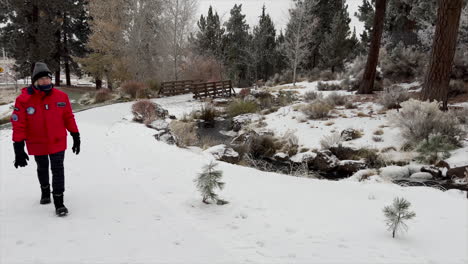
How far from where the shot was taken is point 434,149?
749cm

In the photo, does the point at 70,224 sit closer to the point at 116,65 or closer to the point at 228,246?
the point at 228,246

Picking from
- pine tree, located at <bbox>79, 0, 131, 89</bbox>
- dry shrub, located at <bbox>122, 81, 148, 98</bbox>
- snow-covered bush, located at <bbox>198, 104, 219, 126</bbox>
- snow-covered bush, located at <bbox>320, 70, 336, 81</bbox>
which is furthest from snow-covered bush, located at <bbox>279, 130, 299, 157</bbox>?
pine tree, located at <bbox>79, 0, 131, 89</bbox>

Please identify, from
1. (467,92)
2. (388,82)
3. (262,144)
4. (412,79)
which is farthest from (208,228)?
(412,79)

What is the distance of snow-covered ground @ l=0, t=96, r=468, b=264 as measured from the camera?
306 cm

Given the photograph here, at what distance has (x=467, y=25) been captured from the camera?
571 inches

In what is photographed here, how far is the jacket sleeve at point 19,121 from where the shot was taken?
3.46 meters

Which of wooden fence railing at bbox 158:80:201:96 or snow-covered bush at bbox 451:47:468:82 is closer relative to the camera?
snow-covered bush at bbox 451:47:468:82

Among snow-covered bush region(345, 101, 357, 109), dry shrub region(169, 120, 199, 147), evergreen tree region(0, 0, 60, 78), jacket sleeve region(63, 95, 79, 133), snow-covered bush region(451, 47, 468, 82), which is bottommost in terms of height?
dry shrub region(169, 120, 199, 147)

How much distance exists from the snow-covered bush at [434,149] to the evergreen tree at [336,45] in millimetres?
25616

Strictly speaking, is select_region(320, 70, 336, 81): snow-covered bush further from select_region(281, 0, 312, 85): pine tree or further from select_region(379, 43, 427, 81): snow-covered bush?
select_region(379, 43, 427, 81): snow-covered bush

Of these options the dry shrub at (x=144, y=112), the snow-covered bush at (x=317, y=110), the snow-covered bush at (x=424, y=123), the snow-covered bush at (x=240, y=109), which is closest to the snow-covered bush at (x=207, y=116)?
the snow-covered bush at (x=240, y=109)

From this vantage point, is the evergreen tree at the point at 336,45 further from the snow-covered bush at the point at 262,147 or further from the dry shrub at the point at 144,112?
the snow-covered bush at the point at 262,147

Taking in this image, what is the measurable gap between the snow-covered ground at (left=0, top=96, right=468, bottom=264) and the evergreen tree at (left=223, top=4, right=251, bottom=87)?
122 feet

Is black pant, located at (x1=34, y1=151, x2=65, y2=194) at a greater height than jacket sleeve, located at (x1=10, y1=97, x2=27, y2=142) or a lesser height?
lesser
